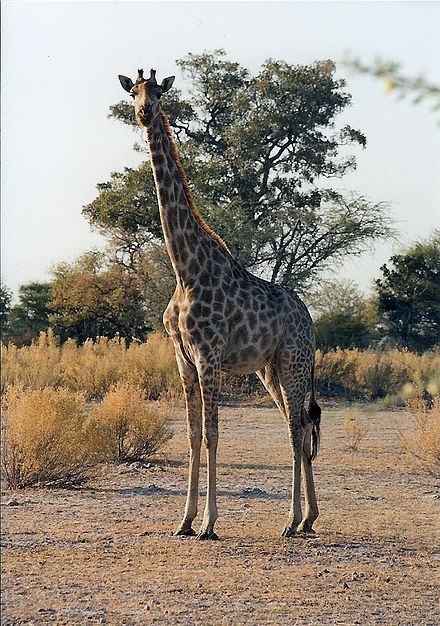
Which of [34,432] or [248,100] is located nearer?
[34,432]

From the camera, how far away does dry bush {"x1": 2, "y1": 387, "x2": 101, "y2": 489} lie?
361 inches

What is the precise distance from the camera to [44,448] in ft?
30.3

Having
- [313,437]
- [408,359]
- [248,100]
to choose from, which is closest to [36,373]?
[408,359]

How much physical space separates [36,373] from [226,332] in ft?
34.0

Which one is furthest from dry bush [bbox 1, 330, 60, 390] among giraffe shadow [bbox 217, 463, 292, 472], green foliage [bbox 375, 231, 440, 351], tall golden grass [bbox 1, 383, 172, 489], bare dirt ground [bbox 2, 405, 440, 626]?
green foliage [bbox 375, 231, 440, 351]

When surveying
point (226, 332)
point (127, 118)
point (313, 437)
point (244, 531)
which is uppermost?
point (127, 118)

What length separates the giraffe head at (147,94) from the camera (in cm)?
780

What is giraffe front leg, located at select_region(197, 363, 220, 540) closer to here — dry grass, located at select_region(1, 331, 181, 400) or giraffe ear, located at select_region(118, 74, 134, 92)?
giraffe ear, located at select_region(118, 74, 134, 92)

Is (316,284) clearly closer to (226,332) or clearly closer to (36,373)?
(36,373)

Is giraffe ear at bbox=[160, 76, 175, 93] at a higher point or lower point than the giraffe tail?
higher

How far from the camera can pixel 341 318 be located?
28594 mm

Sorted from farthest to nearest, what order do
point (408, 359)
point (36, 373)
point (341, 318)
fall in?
point (341, 318) < point (408, 359) < point (36, 373)

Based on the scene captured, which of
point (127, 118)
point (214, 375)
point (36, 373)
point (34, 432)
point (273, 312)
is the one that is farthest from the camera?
point (127, 118)

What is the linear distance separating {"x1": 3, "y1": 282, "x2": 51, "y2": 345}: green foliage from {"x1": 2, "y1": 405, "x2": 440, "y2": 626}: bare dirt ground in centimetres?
1997
